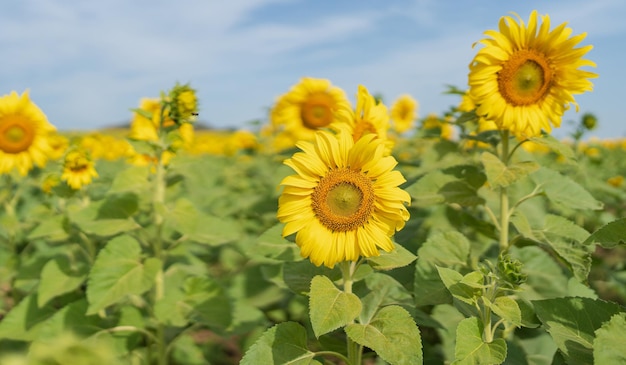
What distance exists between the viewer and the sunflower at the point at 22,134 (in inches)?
166

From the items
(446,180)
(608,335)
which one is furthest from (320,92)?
(608,335)

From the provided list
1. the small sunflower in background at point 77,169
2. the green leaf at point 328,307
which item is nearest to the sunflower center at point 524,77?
the green leaf at point 328,307

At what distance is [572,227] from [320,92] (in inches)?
86.0

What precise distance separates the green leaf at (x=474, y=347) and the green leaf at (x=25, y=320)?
248 cm

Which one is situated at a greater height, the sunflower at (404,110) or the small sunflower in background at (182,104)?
the small sunflower in background at (182,104)

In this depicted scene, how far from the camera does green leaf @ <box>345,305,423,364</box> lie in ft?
6.01

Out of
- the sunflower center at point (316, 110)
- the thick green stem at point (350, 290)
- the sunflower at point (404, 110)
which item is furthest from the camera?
the sunflower at point (404, 110)

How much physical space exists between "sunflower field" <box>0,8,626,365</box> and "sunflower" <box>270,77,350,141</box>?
0.06ft

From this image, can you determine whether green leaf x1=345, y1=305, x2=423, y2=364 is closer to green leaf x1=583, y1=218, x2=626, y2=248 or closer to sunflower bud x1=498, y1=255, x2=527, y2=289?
sunflower bud x1=498, y1=255, x2=527, y2=289

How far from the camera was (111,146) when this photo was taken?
28.7ft

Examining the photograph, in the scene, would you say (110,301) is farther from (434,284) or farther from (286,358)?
(434,284)

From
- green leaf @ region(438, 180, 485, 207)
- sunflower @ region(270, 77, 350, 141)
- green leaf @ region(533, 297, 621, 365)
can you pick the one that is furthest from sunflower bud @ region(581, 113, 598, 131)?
green leaf @ region(533, 297, 621, 365)

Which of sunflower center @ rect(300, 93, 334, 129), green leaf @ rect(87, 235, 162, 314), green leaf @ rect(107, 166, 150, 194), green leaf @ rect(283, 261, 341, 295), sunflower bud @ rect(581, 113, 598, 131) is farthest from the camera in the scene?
sunflower bud @ rect(581, 113, 598, 131)

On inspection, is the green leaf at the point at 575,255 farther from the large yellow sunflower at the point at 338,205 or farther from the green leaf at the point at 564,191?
the large yellow sunflower at the point at 338,205
